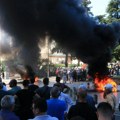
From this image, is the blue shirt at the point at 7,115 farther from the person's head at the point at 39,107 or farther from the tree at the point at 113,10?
the tree at the point at 113,10

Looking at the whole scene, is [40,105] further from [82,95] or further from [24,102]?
[24,102]

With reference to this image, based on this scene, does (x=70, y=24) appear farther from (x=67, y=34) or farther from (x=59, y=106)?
(x=59, y=106)

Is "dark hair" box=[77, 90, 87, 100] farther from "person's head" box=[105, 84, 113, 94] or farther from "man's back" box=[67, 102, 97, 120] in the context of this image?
"person's head" box=[105, 84, 113, 94]

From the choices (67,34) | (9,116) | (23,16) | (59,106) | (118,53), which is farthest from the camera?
(118,53)

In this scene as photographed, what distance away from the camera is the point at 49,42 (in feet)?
80.4

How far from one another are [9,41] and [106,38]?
704cm

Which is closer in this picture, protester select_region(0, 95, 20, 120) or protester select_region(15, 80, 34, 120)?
protester select_region(0, 95, 20, 120)

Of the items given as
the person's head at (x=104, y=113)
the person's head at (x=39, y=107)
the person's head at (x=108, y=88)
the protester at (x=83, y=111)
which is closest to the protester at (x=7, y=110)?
the person's head at (x=39, y=107)

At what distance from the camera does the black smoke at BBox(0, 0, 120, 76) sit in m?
22.8

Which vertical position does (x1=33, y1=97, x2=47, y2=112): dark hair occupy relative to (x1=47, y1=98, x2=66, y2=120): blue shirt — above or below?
above

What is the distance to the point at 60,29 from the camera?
24422mm

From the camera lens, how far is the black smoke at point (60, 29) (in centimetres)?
2278

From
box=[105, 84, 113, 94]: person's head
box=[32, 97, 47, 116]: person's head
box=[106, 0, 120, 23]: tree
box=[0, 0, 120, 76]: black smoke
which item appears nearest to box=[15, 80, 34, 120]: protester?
box=[105, 84, 113, 94]: person's head

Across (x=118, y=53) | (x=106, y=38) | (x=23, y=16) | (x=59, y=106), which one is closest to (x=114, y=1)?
(x=118, y=53)
